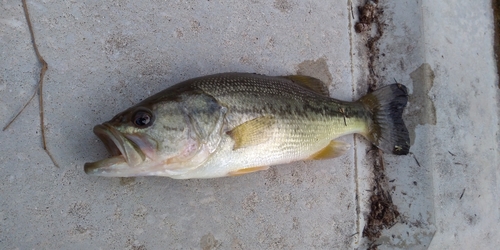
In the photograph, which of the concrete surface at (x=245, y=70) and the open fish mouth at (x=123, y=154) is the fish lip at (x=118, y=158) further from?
the concrete surface at (x=245, y=70)

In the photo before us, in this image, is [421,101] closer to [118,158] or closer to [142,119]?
[142,119]

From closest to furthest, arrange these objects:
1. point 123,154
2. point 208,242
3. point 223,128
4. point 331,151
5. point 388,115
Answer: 1. point 123,154
2. point 223,128
3. point 208,242
4. point 331,151
5. point 388,115

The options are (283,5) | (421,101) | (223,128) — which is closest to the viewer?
(223,128)

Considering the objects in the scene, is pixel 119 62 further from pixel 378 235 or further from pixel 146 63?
pixel 378 235

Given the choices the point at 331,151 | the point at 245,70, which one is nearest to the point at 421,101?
the point at 331,151

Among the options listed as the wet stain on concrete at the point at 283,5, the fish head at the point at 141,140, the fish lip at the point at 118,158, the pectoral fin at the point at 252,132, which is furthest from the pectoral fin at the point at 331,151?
the fish lip at the point at 118,158

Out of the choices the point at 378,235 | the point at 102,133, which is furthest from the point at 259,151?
the point at 378,235

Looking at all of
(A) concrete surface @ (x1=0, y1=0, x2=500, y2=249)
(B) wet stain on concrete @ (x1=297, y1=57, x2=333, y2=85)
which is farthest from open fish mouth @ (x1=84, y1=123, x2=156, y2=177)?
(B) wet stain on concrete @ (x1=297, y1=57, x2=333, y2=85)
